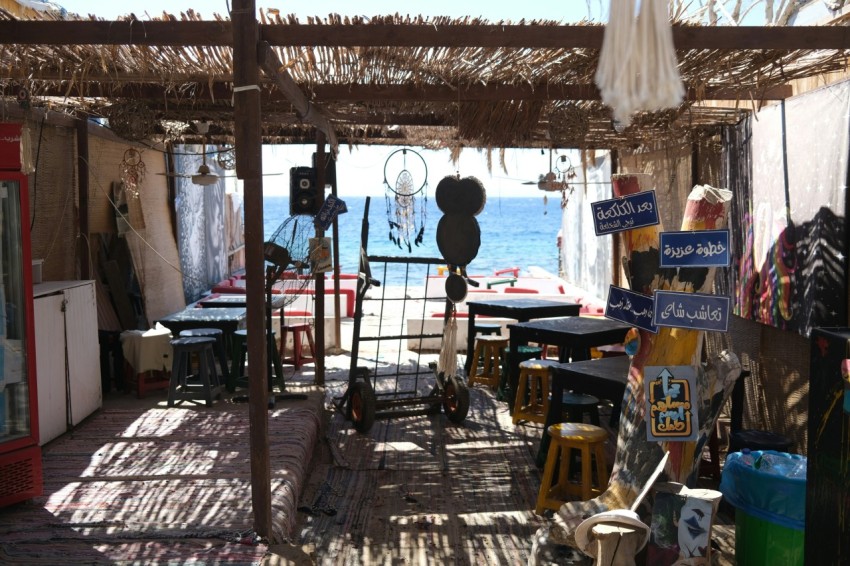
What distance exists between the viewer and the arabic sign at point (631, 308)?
14.5 feet

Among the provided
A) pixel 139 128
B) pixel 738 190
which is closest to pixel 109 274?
pixel 139 128

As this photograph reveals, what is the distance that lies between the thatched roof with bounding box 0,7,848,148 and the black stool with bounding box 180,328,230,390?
5.87 feet

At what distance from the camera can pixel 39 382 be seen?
597 cm

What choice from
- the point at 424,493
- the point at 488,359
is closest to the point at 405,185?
the point at 488,359

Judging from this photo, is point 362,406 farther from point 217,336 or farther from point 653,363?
point 653,363

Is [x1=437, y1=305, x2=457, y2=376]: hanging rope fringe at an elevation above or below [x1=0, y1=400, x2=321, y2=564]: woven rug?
above

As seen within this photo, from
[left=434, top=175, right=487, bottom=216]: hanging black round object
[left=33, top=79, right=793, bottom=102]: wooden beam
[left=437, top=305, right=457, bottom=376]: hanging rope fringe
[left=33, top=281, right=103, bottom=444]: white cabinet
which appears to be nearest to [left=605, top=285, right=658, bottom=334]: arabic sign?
[left=33, top=79, right=793, bottom=102]: wooden beam

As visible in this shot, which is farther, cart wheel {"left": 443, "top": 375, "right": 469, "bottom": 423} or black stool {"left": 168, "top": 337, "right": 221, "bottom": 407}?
cart wheel {"left": 443, "top": 375, "right": 469, "bottom": 423}

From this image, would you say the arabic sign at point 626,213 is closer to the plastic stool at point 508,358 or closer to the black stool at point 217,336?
the plastic stool at point 508,358

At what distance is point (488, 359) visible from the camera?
927 centimetres

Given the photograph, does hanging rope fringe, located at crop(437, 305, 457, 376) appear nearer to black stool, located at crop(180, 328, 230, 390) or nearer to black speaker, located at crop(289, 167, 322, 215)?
black stool, located at crop(180, 328, 230, 390)

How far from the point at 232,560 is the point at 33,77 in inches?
140

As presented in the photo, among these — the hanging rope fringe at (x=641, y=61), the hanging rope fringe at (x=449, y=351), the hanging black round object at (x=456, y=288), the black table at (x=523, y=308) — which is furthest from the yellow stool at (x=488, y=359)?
the hanging rope fringe at (x=641, y=61)

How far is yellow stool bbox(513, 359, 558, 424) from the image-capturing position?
7262mm
